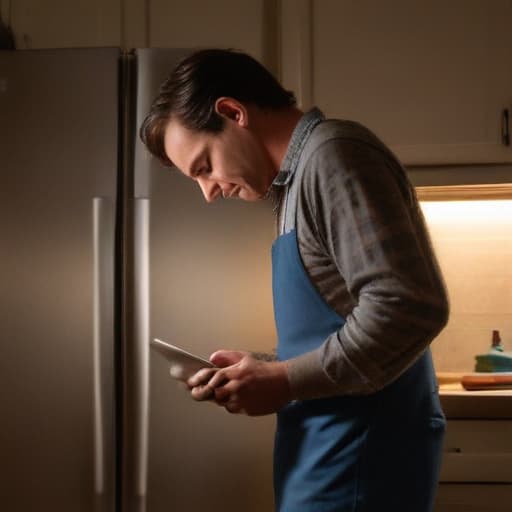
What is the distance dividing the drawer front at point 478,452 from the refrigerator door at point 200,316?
0.41 metres

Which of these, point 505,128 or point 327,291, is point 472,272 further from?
point 327,291

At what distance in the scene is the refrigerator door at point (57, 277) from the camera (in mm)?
1620

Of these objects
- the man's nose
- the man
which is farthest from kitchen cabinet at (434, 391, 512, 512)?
the man's nose

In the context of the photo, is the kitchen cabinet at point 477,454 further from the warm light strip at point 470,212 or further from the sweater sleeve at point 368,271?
the sweater sleeve at point 368,271

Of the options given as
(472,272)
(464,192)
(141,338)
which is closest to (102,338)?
(141,338)

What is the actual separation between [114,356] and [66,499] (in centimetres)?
32

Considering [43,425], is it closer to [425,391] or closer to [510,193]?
[425,391]

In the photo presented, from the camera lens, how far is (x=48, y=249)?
165cm

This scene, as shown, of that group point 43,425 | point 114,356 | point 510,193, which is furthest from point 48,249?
point 510,193

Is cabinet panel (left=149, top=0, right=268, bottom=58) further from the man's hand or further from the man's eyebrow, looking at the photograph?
the man's hand

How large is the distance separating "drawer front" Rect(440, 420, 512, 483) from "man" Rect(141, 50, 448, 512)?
76 cm

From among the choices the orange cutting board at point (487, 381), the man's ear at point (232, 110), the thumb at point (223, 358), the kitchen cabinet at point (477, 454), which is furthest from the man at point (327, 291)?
the orange cutting board at point (487, 381)

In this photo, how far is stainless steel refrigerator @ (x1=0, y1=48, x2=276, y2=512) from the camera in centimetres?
162

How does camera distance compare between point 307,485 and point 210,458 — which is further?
point 210,458
